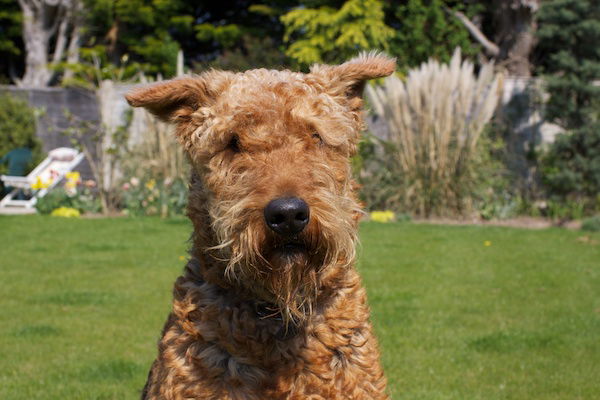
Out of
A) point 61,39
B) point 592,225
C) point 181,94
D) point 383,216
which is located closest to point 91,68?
point 61,39

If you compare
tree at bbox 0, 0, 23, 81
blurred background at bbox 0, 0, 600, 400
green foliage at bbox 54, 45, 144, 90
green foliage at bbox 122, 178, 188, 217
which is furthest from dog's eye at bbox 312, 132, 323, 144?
tree at bbox 0, 0, 23, 81

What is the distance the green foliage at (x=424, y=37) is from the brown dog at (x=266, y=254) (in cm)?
1321

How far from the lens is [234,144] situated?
7.44 feet

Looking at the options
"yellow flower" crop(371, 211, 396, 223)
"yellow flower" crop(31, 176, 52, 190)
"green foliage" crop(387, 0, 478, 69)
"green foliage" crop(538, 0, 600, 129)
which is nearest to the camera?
"yellow flower" crop(371, 211, 396, 223)

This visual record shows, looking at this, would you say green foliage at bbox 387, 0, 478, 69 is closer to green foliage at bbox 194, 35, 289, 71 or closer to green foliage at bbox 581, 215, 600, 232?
green foliage at bbox 194, 35, 289, 71

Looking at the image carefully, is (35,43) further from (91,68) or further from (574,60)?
(574,60)

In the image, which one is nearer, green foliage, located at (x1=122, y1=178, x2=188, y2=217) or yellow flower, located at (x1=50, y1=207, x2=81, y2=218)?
green foliage, located at (x1=122, y1=178, x2=188, y2=217)

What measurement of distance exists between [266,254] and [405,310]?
150 inches

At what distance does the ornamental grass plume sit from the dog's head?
27.1 ft

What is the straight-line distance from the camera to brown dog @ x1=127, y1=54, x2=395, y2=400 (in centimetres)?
205

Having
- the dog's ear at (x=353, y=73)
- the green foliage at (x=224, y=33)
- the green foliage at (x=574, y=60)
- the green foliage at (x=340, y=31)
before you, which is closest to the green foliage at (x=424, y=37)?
the green foliage at (x=340, y=31)

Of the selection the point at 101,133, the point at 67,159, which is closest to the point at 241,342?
the point at 101,133

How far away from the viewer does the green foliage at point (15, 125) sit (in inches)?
580

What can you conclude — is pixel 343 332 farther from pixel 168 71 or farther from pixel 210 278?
pixel 168 71
